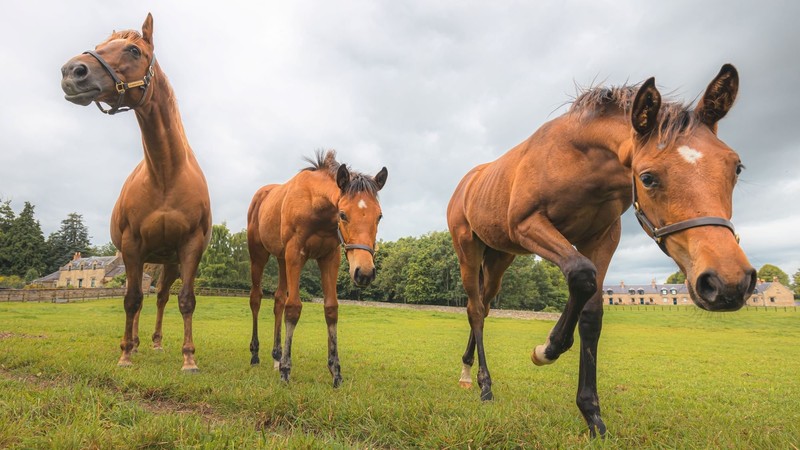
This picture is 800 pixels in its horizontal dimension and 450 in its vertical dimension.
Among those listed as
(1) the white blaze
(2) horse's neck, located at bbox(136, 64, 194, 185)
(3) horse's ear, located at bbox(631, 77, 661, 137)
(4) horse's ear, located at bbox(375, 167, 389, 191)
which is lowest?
(1) the white blaze

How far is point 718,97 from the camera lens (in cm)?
272

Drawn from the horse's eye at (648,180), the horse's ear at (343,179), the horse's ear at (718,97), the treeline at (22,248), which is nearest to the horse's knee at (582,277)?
the horse's eye at (648,180)

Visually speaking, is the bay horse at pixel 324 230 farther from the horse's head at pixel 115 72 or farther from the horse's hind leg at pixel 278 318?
the horse's head at pixel 115 72

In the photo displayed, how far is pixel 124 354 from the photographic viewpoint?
19.3 ft

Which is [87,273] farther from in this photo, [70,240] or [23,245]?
[70,240]

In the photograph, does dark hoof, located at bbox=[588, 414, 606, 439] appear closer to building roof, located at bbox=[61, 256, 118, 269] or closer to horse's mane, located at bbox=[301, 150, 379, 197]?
horse's mane, located at bbox=[301, 150, 379, 197]

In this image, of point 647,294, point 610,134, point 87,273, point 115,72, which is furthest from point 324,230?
point 647,294

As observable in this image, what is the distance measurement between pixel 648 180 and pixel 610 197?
813 mm

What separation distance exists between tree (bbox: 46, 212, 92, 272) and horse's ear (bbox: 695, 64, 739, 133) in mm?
110025

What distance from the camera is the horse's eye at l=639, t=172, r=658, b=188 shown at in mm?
2646

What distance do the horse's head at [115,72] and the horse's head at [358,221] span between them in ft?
9.52

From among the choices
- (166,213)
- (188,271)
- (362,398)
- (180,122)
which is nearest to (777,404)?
(362,398)

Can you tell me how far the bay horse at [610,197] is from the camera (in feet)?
7.71

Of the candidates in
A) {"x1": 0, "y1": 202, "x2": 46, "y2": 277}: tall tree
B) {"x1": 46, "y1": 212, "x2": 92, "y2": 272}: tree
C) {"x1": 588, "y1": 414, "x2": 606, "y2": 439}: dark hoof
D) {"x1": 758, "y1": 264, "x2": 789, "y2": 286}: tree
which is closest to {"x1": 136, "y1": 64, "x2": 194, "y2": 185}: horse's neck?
{"x1": 588, "y1": 414, "x2": 606, "y2": 439}: dark hoof
